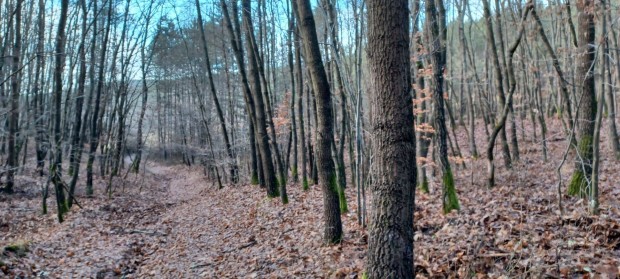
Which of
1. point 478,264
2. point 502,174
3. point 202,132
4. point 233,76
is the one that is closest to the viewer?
point 478,264

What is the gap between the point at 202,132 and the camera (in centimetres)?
3198

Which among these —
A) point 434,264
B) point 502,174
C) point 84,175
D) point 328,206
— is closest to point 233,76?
point 84,175

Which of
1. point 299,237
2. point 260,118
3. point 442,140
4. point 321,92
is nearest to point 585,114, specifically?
point 442,140

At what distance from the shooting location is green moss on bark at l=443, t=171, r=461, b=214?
753 cm

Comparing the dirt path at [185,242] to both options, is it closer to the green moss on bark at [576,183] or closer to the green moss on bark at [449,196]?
the green moss on bark at [449,196]

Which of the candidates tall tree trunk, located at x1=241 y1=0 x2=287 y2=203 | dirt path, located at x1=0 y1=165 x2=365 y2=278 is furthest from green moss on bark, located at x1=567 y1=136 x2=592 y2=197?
tall tree trunk, located at x1=241 y1=0 x2=287 y2=203

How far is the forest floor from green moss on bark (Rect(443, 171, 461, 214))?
27 cm

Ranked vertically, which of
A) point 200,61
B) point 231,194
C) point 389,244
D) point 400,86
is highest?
point 200,61

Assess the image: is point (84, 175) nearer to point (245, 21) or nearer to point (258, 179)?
point (258, 179)

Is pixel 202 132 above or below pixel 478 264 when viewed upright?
above

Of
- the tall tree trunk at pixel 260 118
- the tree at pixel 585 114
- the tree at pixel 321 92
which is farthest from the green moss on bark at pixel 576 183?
the tall tree trunk at pixel 260 118

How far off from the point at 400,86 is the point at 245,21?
34.1 feet

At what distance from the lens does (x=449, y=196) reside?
298 inches

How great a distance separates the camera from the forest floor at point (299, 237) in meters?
4.88
